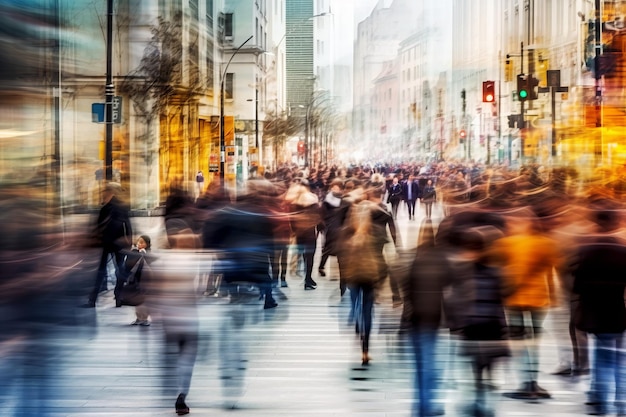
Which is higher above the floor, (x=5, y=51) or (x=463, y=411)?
(x=5, y=51)

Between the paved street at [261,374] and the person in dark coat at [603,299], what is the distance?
456 mm

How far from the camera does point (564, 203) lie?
1237cm

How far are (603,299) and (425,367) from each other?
5.64ft

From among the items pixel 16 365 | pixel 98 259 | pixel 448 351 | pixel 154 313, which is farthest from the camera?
pixel 98 259

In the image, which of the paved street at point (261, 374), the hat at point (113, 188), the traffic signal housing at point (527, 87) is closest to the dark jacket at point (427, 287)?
the paved street at point (261, 374)

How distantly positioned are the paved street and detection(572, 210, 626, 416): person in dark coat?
46 cm

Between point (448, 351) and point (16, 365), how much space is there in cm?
616

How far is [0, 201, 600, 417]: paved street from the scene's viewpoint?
30.4ft

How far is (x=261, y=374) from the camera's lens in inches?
431

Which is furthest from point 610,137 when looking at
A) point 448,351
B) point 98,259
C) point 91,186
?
point 448,351

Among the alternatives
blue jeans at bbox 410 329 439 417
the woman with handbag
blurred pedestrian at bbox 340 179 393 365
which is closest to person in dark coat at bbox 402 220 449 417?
blue jeans at bbox 410 329 439 417

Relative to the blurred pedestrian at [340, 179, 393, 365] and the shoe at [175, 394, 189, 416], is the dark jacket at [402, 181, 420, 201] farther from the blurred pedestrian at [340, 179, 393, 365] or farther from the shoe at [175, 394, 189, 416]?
the shoe at [175, 394, 189, 416]

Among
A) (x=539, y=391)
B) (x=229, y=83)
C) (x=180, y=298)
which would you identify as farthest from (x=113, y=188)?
(x=229, y=83)

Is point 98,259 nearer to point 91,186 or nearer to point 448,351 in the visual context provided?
point 448,351
